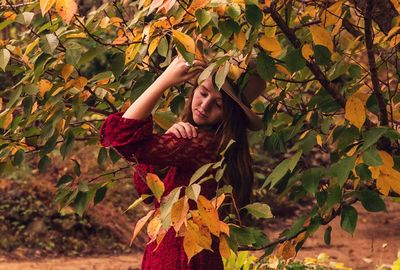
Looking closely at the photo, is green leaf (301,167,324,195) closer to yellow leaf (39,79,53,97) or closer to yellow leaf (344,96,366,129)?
yellow leaf (344,96,366,129)

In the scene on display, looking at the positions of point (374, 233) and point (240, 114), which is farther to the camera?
point (374, 233)

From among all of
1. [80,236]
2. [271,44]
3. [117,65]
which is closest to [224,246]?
[271,44]

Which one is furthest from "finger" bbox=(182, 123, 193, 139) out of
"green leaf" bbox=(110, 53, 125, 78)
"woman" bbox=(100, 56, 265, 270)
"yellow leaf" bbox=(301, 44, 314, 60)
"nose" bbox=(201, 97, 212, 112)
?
"yellow leaf" bbox=(301, 44, 314, 60)

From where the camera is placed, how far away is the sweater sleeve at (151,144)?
314cm

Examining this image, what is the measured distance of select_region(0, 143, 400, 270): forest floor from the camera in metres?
8.20

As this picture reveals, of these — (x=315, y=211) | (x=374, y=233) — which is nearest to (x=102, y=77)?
(x=315, y=211)

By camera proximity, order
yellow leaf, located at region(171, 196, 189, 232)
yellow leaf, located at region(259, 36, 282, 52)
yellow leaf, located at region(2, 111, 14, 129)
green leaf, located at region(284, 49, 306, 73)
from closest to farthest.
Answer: yellow leaf, located at region(171, 196, 189, 232) < yellow leaf, located at region(259, 36, 282, 52) < green leaf, located at region(284, 49, 306, 73) < yellow leaf, located at region(2, 111, 14, 129)

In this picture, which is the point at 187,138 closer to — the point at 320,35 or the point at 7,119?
the point at 320,35

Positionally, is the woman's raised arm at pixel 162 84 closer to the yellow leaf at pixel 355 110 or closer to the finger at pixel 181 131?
the finger at pixel 181 131

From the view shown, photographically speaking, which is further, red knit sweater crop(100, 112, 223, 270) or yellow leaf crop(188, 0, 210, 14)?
red knit sweater crop(100, 112, 223, 270)

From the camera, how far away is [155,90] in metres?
3.18

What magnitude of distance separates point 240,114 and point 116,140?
58 cm

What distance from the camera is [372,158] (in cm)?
263

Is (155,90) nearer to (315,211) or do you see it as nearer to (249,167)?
(249,167)
